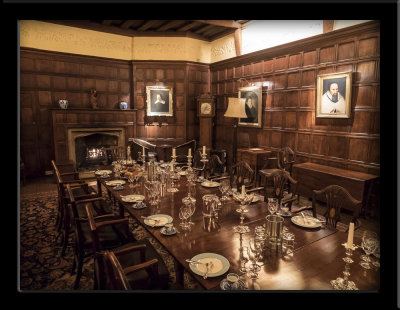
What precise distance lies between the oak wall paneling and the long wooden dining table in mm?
3064

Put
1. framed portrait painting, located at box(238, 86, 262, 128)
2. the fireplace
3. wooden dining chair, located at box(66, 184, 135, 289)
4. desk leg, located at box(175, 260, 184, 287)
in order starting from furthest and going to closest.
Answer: the fireplace < framed portrait painting, located at box(238, 86, 262, 128) < wooden dining chair, located at box(66, 184, 135, 289) < desk leg, located at box(175, 260, 184, 287)

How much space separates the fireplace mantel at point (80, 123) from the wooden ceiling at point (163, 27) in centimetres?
239

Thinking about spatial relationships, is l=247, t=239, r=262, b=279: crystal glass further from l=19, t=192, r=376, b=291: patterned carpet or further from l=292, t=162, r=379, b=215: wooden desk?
l=292, t=162, r=379, b=215: wooden desk

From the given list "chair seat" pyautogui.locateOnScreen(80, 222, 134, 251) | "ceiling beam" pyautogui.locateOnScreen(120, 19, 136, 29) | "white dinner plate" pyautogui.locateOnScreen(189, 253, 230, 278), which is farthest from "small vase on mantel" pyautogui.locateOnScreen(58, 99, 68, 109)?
"white dinner plate" pyautogui.locateOnScreen(189, 253, 230, 278)

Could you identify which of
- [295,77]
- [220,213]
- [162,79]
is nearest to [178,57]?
[162,79]

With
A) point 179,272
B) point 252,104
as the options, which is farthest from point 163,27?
point 179,272

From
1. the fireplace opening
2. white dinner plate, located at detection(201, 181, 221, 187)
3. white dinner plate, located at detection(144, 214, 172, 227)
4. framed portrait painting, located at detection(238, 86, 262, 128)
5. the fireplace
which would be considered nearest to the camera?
white dinner plate, located at detection(144, 214, 172, 227)

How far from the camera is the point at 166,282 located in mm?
1905

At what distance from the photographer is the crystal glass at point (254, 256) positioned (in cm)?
145

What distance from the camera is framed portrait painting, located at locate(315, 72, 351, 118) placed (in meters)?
4.52

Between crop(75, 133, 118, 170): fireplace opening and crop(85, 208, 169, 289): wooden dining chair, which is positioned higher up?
crop(75, 133, 118, 170): fireplace opening

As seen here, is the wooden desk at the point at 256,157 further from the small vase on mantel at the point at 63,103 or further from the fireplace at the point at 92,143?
the small vase on mantel at the point at 63,103

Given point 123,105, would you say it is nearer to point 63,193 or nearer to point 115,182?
point 115,182

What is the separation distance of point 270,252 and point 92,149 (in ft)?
22.2
